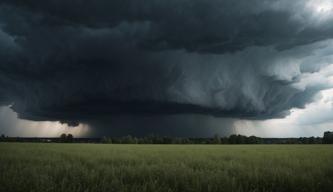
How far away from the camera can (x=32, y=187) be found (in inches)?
238

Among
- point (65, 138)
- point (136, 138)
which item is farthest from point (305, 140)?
point (65, 138)

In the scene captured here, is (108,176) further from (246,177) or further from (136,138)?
(136,138)

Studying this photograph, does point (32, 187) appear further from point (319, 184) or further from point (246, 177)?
point (319, 184)

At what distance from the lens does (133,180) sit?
7508mm

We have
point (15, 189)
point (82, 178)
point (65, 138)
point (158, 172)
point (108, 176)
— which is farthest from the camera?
point (65, 138)

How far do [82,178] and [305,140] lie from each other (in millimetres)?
152312

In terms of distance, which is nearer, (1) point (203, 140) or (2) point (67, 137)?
(1) point (203, 140)

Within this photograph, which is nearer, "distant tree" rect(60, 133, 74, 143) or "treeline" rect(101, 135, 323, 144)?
"treeline" rect(101, 135, 323, 144)

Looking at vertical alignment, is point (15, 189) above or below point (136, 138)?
below

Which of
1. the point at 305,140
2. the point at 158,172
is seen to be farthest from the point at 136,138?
the point at 158,172

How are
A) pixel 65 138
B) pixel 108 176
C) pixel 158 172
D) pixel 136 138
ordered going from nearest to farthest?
pixel 108 176 → pixel 158 172 → pixel 136 138 → pixel 65 138

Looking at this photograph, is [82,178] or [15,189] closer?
[15,189]

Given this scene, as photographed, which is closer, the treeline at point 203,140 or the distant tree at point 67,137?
the treeline at point 203,140

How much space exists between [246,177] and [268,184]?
0.96m
